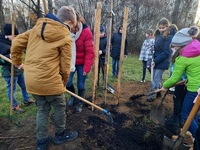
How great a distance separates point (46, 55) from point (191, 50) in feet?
6.48

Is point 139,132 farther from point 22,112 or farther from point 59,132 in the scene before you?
point 22,112

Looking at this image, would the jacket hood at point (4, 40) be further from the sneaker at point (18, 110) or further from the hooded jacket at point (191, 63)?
the hooded jacket at point (191, 63)

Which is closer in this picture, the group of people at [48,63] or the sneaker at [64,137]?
the group of people at [48,63]

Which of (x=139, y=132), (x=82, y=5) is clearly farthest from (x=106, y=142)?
(x=82, y=5)

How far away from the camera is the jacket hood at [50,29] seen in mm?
2162

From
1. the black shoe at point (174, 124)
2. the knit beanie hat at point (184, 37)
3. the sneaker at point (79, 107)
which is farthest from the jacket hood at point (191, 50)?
the sneaker at point (79, 107)

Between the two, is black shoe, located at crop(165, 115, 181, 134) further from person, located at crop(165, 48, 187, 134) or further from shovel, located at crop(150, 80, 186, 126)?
shovel, located at crop(150, 80, 186, 126)

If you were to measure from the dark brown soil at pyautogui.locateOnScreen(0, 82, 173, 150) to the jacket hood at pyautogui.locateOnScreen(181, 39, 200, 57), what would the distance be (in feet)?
4.72

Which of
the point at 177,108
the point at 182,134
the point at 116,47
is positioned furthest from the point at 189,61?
the point at 116,47

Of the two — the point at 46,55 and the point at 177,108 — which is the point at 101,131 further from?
the point at 46,55

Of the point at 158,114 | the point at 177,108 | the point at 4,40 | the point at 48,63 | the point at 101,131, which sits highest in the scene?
the point at 4,40

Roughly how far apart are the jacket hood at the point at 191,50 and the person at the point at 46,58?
1.62 m

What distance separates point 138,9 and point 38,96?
13.1 metres

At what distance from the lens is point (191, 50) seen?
8.57 feet
